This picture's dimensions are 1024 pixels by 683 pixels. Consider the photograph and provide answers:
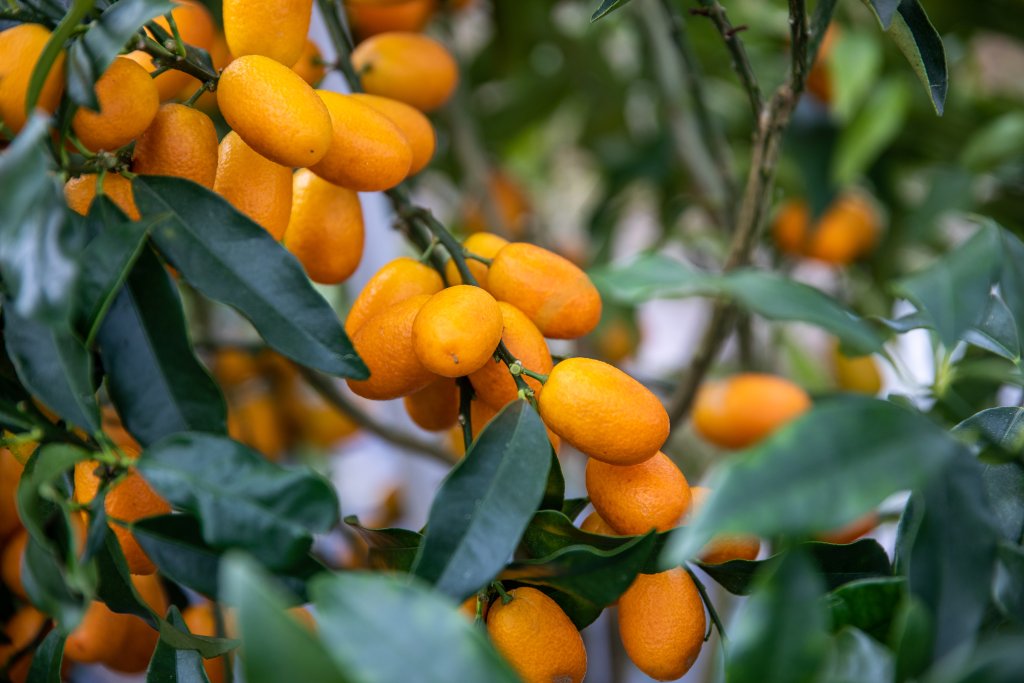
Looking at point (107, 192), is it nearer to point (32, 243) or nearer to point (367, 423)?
point (32, 243)

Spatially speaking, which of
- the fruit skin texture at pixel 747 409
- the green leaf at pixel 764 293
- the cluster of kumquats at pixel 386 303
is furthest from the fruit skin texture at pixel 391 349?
the fruit skin texture at pixel 747 409

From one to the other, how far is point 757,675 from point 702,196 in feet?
2.68

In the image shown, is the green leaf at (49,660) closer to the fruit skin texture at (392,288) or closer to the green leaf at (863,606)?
the fruit skin texture at (392,288)

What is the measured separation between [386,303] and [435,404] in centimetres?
7

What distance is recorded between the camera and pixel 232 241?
1.34 feet

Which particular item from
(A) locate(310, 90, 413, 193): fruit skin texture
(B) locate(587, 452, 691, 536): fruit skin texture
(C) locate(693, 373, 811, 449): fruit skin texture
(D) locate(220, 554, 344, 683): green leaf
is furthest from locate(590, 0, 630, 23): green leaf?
(C) locate(693, 373, 811, 449): fruit skin texture

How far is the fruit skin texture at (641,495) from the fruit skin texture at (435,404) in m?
0.11

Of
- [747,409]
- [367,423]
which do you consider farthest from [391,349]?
[747,409]

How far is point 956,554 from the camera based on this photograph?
1.10 feet

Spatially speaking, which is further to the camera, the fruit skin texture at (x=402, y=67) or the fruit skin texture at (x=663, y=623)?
the fruit skin texture at (x=402, y=67)

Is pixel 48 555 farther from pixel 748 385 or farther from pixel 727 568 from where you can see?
pixel 748 385

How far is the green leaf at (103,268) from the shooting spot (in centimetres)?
36

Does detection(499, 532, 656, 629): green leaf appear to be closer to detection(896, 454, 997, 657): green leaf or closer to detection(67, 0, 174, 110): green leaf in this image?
detection(896, 454, 997, 657): green leaf

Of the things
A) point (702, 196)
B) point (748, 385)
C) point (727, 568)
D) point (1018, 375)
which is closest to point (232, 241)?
point (727, 568)
